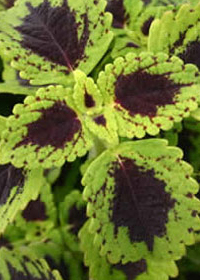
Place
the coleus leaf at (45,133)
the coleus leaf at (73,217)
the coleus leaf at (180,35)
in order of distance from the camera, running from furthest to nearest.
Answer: the coleus leaf at (73,217) < the coleus leaf at (180,35) < the coleus leaf at (45,133)

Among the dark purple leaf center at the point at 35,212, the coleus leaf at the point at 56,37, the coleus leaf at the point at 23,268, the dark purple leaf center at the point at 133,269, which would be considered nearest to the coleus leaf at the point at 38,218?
the dark purple leaf center at the point at 35,212

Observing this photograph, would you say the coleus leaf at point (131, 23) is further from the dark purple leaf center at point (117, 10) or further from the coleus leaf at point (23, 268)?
the coleus leaf at point (23, 268)

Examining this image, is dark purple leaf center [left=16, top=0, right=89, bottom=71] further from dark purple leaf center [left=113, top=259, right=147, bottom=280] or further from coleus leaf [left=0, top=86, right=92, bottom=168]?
dark purple leaf center [left=113, top=259, right=147, bottom=280]

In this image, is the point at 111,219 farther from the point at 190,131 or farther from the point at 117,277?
the point at 190,131

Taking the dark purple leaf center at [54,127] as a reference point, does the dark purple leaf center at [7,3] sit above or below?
above

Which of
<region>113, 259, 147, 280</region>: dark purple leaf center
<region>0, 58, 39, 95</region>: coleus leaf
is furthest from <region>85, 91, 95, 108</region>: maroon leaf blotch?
<region>113, 259, 147, 280</region>: dark purple leaf center

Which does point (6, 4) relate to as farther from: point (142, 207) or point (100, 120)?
point (142, 207)

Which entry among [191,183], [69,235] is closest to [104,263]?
[69,235]
